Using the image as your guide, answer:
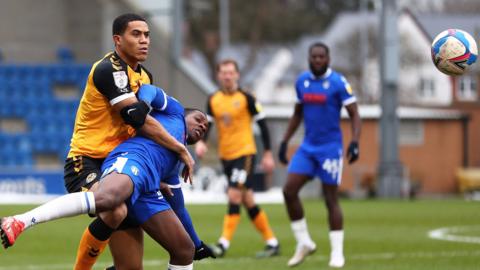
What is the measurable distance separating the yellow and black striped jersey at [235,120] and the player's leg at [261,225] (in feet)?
1.94

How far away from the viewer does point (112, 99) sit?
7.79 metres

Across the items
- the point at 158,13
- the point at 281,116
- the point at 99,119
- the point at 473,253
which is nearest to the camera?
the point at 99,119

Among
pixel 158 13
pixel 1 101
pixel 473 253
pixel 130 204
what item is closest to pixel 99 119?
pixel 130 204

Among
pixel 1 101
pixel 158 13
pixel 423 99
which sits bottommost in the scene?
pixel 423 99

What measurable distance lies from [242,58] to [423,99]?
48.3ft

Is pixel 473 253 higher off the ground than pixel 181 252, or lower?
lower

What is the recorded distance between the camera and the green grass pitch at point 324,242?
11.9 m

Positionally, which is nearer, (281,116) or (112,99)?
(112,99)

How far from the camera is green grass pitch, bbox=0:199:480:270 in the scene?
11945 mm

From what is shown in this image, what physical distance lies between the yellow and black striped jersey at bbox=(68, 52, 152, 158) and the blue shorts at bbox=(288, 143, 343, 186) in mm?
4259

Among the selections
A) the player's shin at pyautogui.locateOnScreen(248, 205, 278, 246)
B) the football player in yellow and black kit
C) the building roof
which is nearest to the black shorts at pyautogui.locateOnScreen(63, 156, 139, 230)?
the football player in yellow and black kit

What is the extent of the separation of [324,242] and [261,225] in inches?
72.3

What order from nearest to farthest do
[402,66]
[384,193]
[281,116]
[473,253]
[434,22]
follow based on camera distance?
[473,253], [384,193], [281,116], [434,22], [402,66]

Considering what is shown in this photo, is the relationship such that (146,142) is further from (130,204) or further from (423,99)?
(423,99)
